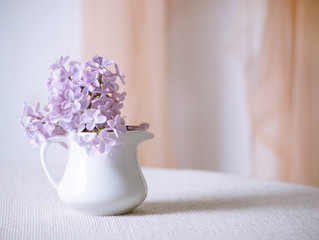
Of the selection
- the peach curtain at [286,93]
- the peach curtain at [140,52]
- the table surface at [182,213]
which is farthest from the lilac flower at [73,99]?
the peach curtain at [286,93]

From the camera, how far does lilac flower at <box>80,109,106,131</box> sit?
0.72 metres

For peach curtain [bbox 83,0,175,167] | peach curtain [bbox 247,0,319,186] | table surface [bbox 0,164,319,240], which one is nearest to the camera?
table surface [bbox 0,164,319,240]

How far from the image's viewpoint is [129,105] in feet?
7.13

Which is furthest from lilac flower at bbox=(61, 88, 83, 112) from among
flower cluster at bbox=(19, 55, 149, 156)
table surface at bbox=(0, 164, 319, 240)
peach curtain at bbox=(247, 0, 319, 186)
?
peach curtain at bbox=(247, 0, 319, 186)

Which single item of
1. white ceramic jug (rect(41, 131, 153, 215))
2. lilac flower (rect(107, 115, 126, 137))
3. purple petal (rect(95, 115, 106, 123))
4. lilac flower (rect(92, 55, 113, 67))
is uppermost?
lilac flower (rect(92, 55, 113, 67))

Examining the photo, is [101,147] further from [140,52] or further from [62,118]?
[140,52]

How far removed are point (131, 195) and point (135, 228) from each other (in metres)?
0.09

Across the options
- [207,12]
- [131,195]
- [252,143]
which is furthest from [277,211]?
[207,12]

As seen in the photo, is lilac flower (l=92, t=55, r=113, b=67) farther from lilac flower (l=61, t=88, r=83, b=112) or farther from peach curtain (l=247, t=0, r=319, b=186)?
peach curtain (l=247, t=0, r=319, b=186)

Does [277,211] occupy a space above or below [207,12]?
below

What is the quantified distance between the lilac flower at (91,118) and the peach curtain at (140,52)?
144 cm

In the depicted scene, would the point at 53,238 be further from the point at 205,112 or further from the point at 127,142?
the point at 205,112

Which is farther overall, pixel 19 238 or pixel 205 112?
pixel 205 112

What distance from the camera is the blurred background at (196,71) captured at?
220cm
